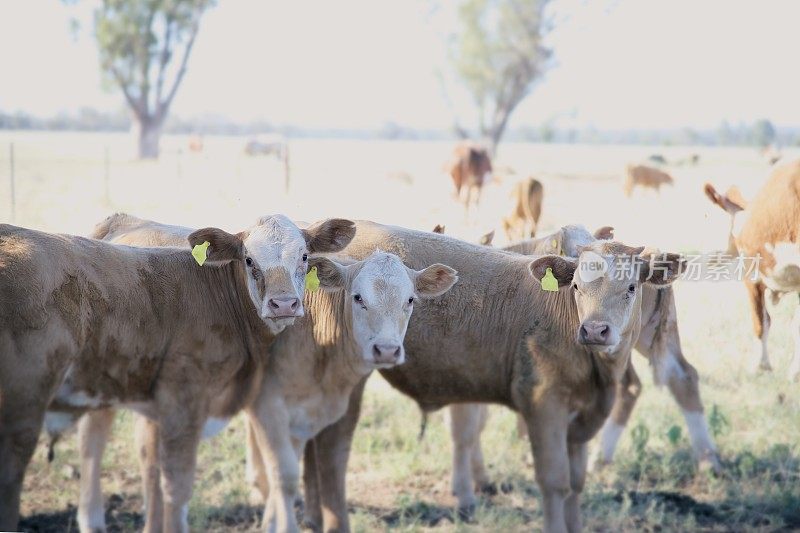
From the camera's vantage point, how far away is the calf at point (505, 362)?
546cm

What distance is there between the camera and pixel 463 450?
663cm

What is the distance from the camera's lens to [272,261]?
472 centimetres

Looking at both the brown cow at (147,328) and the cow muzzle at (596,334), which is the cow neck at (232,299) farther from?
the cow muzzle at (596,334)

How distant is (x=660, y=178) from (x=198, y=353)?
2484 cm

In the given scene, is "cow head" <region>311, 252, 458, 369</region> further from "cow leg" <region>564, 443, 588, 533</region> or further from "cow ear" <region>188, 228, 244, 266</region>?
"cow leg" <region>564, 443, 588, 533</region>

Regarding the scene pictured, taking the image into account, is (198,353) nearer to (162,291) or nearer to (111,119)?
(162,291)

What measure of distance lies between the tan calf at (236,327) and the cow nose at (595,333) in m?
1.36

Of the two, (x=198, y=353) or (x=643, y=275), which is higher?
(x=643, y=275)

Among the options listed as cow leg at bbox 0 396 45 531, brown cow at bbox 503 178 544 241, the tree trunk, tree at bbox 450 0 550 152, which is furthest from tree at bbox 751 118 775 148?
cow leg at bbox 0 396 45 531

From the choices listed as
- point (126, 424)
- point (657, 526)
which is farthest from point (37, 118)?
point (657, 526)

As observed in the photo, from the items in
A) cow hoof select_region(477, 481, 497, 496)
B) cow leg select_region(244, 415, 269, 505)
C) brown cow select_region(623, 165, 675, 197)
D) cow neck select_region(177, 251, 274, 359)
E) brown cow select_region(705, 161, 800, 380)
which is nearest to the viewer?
cow neck select_region(177, 251, 274, 359)

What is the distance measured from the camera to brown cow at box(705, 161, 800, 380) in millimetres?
6555

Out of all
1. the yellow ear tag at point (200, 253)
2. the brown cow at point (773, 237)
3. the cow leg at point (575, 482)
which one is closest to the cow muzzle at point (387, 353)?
the yellow ear tag at point (200, 253)

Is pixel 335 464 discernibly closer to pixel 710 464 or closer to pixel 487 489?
pixel 487 489
